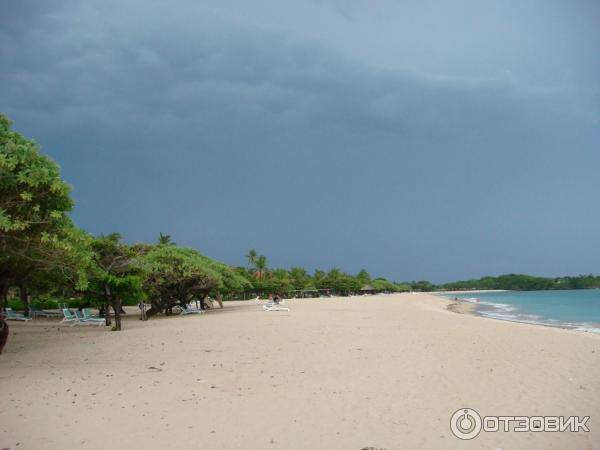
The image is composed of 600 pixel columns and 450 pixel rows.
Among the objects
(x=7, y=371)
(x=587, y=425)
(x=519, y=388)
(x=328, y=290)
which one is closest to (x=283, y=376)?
(x=519, y=388)

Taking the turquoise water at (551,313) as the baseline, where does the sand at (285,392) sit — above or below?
above

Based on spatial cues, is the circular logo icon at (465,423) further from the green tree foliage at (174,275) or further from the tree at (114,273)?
the green tree foliage at (174,275)

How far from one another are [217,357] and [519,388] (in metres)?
6.29

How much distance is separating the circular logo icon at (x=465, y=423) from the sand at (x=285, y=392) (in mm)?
104

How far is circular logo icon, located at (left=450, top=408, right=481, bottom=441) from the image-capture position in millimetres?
5480

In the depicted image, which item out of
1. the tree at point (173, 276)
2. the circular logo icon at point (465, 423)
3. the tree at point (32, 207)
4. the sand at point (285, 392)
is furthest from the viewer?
the tree at point (173, 276)

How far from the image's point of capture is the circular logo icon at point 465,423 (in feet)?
18.0

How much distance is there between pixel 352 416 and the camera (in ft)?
19.7

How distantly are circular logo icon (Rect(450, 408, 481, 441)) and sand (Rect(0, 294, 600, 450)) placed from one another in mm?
104

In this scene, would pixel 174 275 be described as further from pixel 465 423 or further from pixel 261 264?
pixel 261 264

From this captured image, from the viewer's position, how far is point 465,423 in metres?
5.83

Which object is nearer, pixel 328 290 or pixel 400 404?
pixel 400 404

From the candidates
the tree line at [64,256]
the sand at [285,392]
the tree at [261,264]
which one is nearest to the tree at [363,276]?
the tree at [261,264]

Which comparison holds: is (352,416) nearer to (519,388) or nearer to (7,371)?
(519,388)
